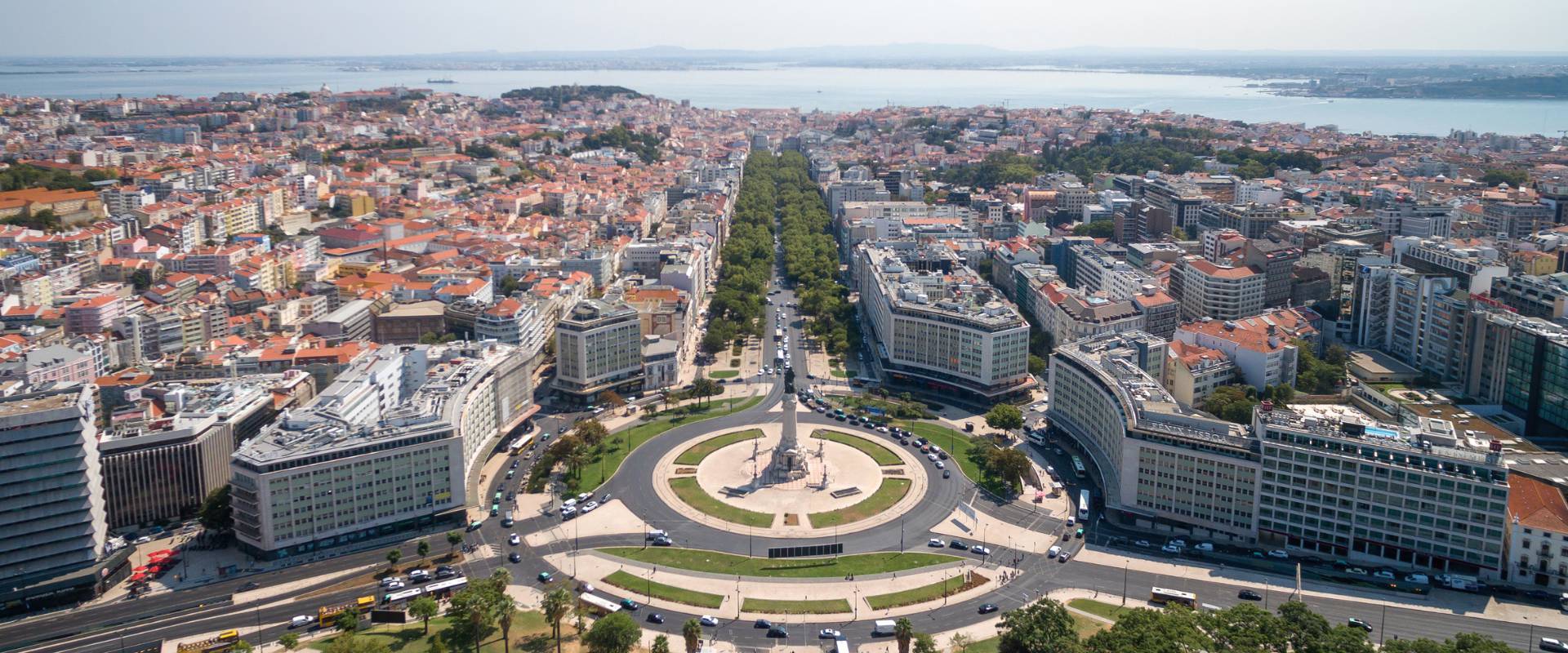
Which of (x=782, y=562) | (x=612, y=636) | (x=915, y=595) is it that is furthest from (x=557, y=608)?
(x=915, y=595)

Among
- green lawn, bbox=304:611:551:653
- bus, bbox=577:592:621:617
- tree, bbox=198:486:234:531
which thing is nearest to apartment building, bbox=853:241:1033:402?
bus, bbox=577:592:621:617

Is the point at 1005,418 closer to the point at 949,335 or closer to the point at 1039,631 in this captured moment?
the point at 949,335

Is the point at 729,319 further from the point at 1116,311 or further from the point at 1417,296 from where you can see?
the point at 1417,296

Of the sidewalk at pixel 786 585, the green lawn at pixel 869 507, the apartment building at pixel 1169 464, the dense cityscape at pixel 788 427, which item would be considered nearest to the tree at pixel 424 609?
the dense cityscape at pixel 788 427

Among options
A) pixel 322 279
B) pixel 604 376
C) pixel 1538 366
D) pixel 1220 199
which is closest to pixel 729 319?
pixel 604 376

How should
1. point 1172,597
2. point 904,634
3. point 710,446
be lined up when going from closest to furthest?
1. point 904,634
2. point 1172,597
3. point 710,446

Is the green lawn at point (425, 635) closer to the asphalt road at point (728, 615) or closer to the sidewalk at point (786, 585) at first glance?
the asphalt road at point (728, 615)

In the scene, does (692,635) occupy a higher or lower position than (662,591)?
higher
